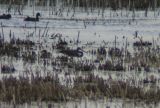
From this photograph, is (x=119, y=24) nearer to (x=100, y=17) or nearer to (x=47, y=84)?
(x=100, y=17)

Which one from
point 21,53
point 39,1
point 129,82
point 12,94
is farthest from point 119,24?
point 12,94

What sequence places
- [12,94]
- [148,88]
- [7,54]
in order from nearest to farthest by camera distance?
1. [12,94]
2. [148,88]
3. [7,54]

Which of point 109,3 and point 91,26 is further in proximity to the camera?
point 109,3

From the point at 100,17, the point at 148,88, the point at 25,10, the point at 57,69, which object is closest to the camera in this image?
the point at 148,88

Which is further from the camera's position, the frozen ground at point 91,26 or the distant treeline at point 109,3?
the distant treeline at point 109,3

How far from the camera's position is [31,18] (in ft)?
77.3

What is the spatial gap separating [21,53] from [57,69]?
98.1 inches

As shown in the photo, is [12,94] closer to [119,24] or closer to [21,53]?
[21,53]

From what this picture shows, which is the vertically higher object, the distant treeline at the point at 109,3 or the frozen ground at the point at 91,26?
the distant treeline at the point at 109,3

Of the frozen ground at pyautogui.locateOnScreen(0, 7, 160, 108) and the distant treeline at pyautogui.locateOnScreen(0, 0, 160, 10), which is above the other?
the distant treeline at pyautogui.locateOnScreen(0, 0, 160, 10)

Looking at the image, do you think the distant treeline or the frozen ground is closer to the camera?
the frozen ground

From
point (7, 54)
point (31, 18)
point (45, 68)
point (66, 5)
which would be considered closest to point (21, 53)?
point (7, 54)

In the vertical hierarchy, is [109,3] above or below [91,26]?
above

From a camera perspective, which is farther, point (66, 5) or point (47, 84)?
point (66, 5)
